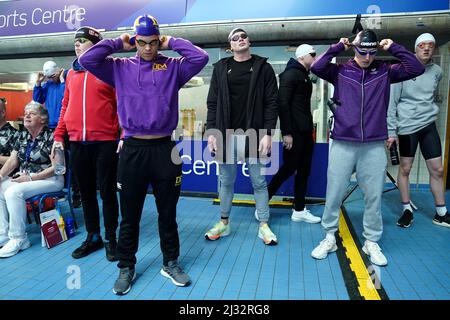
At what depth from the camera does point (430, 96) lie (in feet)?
12.2

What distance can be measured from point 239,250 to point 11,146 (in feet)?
8.84

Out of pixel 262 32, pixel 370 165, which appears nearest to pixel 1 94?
pixel 262 32

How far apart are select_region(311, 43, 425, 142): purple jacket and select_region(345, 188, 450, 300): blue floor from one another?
1.11 metres

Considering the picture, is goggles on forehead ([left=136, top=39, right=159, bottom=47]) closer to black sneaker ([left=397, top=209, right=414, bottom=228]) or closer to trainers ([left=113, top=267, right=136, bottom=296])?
trainers ([left=113, top=267, right=136, bottom=296])

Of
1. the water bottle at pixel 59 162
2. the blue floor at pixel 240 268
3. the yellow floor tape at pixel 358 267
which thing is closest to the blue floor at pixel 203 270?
the blue floor at pixel 240 268

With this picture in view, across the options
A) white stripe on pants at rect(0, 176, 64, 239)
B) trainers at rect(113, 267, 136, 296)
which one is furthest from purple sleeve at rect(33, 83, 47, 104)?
trainers at rect(113, 267, 136, 296)

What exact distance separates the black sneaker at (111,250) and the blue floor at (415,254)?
2.23 m

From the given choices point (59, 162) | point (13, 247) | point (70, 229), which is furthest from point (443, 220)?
point (13, 247)

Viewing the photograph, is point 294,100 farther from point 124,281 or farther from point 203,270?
point 124,281

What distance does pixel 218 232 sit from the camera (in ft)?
11.5

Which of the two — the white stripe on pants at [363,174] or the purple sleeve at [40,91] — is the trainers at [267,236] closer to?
the white stripe on pants at [363,174]

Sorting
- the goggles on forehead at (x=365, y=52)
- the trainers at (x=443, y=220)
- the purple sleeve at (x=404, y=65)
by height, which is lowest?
the trainers at (x=443, y=220)

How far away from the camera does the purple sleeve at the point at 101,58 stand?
237 centimetres

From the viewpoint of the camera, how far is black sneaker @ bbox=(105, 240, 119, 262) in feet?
9.76
